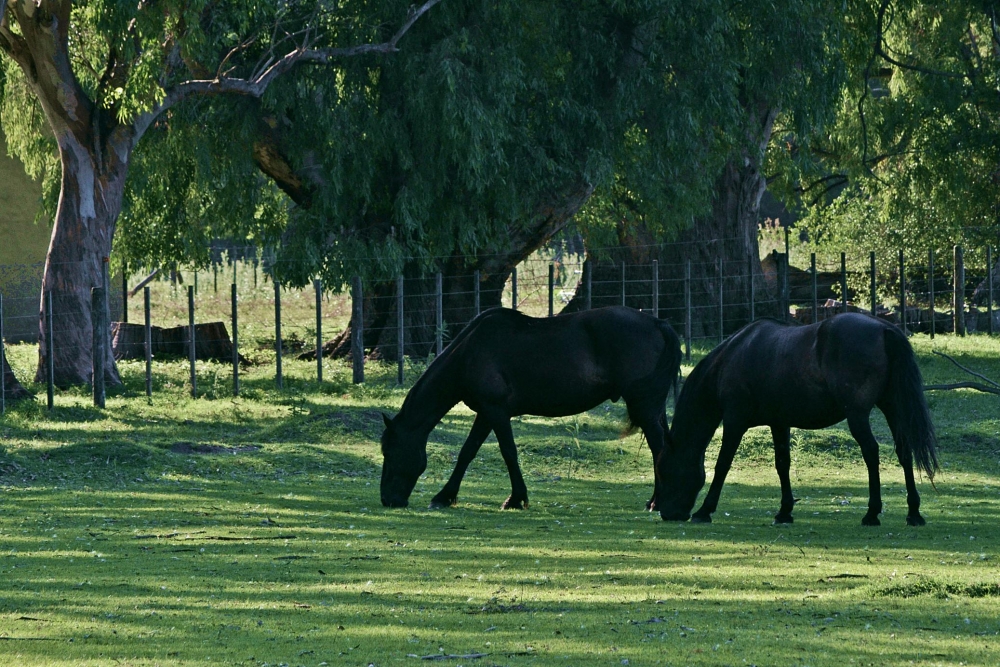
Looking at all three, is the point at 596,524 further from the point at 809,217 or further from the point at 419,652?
the point at 809,217

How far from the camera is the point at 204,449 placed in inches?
680

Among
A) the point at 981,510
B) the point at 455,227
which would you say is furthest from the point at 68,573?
Answer: the point at 455,227

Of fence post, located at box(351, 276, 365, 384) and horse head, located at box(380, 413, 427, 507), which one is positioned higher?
fence post, located at box(351, 276, 365, 384)

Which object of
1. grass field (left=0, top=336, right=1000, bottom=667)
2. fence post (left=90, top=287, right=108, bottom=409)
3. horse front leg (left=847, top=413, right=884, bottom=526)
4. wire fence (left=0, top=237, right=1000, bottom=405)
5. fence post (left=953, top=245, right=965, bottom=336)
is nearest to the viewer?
grass field (left=0, top=336, right=1000, bottom=667)

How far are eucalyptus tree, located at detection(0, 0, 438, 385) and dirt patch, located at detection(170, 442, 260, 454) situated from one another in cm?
444

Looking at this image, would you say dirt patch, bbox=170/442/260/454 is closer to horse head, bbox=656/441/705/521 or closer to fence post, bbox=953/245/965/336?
horse head, bbox=656/441/705/521

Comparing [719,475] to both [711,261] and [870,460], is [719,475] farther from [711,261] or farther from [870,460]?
[711,261]

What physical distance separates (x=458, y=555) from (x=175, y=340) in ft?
57.0

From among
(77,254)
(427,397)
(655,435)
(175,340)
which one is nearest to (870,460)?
(655,435)

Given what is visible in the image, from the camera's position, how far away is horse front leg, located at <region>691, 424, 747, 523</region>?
40.6ft

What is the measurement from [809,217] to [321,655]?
106 feet

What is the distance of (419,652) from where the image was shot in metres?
7.11

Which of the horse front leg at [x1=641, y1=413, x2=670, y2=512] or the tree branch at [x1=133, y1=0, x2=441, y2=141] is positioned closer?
the horse front leg at [x1=641, y1=413, x2=670, y2=512]

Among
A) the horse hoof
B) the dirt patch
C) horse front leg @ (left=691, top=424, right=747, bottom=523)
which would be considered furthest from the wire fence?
horse front leg @ (left=691, top=424, right=747, bottom=523)
